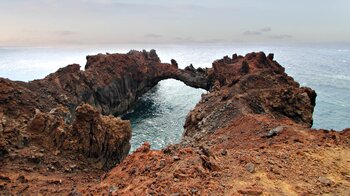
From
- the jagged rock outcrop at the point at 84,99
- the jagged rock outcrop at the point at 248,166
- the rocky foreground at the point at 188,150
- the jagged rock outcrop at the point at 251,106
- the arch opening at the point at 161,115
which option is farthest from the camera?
the arch opening at the point at 161,115

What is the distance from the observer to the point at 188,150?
18.6 m

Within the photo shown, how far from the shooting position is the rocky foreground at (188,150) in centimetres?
1588

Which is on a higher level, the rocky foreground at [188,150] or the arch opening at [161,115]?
the rocky foreground at [188,150]

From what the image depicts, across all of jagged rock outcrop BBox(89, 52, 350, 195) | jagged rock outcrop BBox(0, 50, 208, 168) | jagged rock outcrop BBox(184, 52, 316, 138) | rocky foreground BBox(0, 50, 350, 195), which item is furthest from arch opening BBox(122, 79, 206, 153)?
jagged rock outcrop BBox(89, 52, 350, 195)

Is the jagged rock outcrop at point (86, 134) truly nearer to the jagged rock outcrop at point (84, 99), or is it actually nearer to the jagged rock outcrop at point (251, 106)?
the jagged rock outcrop at point (84, 99)

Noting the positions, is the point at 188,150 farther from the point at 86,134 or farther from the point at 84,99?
the point at 84,99

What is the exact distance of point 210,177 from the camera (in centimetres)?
1560

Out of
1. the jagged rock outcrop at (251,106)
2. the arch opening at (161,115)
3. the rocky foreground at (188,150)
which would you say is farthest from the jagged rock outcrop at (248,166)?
the arch opening at (161,115)

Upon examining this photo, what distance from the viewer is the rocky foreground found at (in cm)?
1588

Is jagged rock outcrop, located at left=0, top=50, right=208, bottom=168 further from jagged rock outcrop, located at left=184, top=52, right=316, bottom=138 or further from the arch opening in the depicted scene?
jagged rock outcrop, located at left=184, top=52, right=316, bottom=138

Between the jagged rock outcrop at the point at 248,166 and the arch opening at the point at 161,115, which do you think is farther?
the arch opening at the point at 161,115

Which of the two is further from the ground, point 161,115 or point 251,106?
point 251,106

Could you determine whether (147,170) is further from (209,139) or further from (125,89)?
(125,89)

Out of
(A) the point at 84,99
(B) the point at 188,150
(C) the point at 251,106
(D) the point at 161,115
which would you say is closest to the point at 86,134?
(B) the point at 188,150
